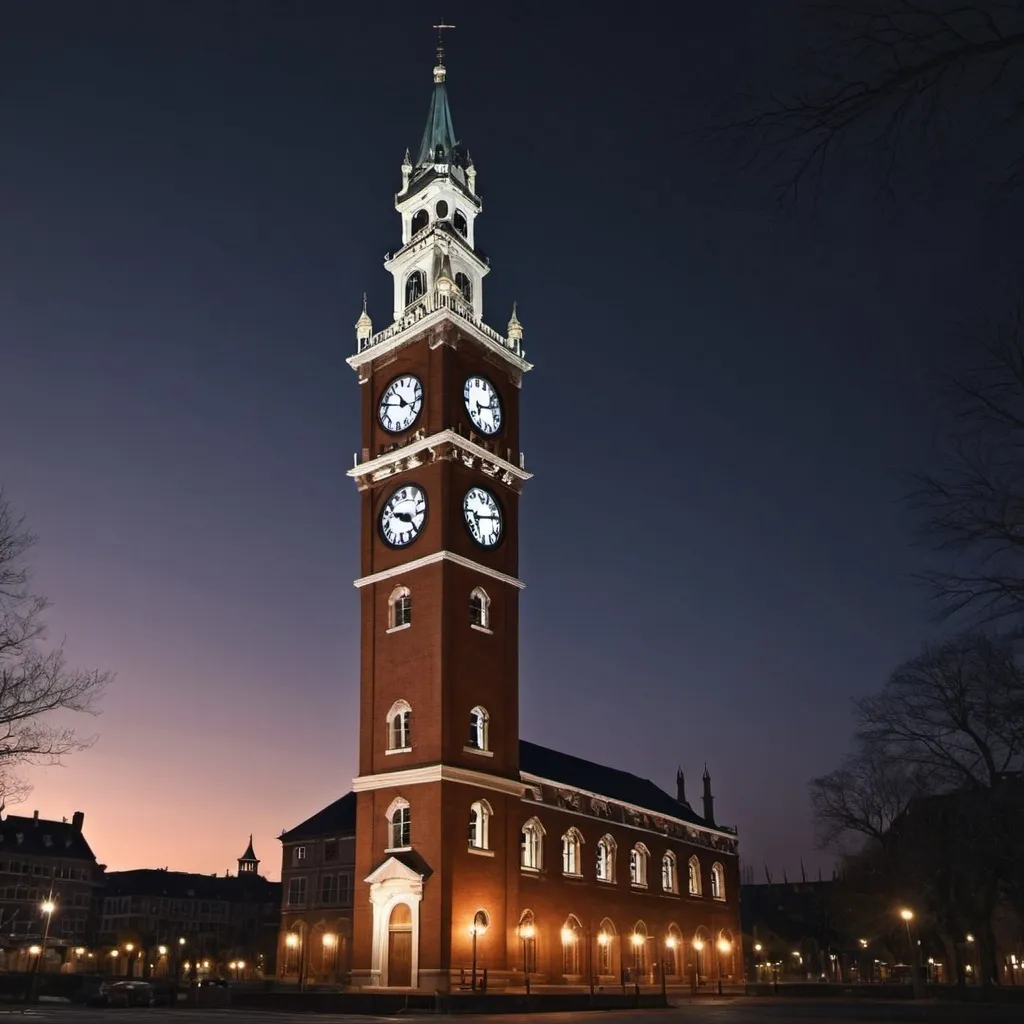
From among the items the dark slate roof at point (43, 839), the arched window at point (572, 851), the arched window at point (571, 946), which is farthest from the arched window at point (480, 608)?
the dark slate roof at point (43, 839)

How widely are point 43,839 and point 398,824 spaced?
81181 millimetres

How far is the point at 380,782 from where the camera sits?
4994 cm

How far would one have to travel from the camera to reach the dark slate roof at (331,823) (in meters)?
76.2

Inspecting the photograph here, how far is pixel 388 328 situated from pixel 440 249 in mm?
5251

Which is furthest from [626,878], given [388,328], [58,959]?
[58,959]

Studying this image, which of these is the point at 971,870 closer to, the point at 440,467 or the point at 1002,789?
the point at 1002,789

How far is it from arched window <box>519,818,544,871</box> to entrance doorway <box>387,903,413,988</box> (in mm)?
9499

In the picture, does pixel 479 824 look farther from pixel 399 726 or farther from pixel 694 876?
pixel 694 876

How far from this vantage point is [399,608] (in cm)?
5356

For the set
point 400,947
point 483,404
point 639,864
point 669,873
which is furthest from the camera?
point 669,873

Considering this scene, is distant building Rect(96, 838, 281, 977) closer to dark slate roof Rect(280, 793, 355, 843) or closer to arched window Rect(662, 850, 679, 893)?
dark slate roof Rect(280, 793, 355, 843)

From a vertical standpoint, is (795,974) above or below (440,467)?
below

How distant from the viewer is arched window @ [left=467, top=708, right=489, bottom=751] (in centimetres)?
5138

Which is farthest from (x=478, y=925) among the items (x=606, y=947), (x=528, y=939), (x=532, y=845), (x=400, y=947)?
(x=606, y=947)
